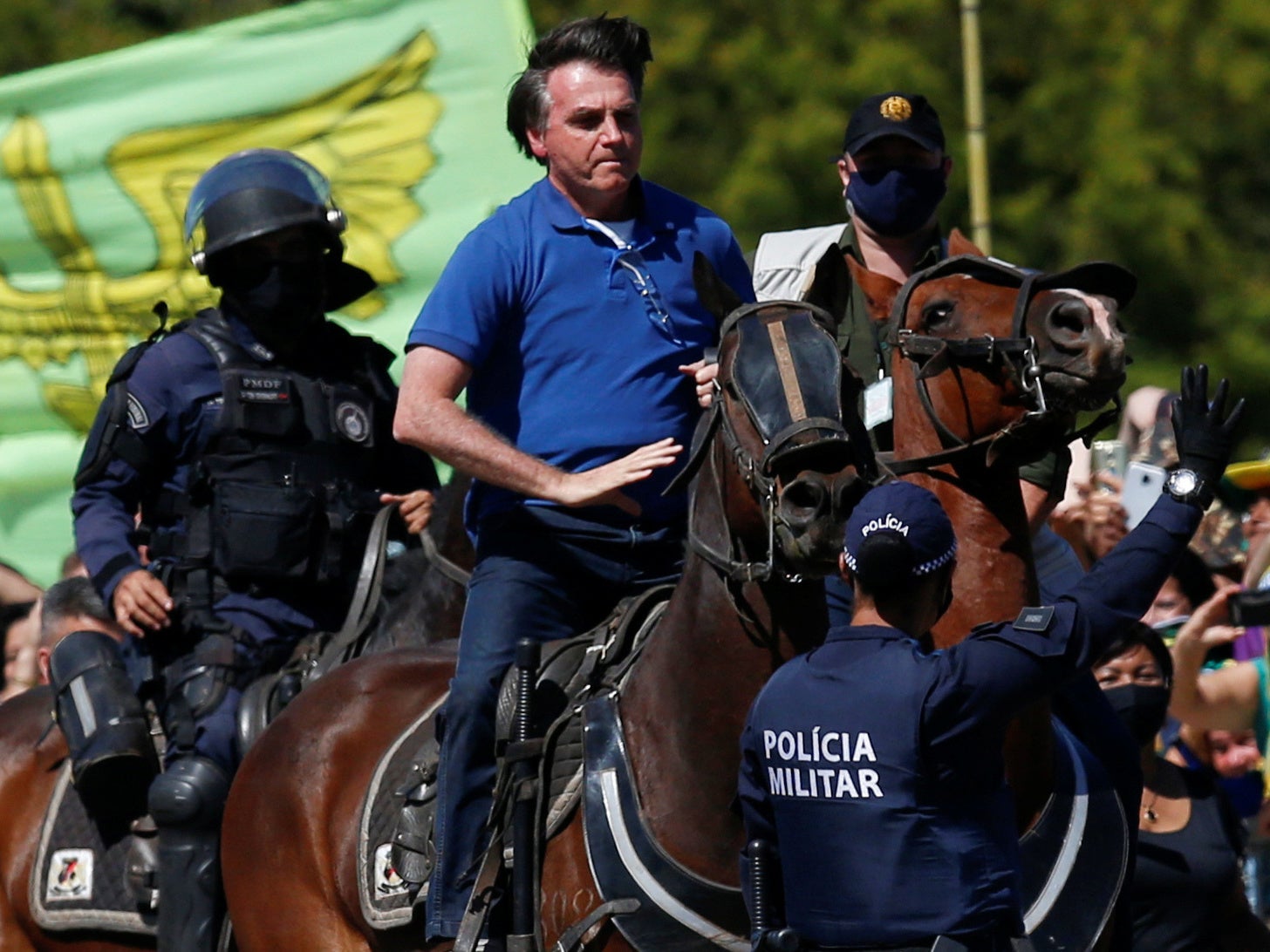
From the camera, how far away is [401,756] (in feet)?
20.5

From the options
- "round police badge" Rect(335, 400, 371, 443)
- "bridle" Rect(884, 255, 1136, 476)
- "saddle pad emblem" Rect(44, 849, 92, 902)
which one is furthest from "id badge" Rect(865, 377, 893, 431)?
"saddle pad emblem" Rect(44, 849, 92, 902)

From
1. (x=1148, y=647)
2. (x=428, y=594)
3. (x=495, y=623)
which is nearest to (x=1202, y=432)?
(x=495, y=623)

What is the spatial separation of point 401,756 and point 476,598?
0.72 meters

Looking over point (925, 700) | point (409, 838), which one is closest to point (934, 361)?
point (925, 700)

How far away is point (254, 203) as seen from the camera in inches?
293

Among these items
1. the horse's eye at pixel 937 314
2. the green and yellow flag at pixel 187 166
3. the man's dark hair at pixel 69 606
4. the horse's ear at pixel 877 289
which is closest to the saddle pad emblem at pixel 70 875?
the man's dark hair at pixel 69 606

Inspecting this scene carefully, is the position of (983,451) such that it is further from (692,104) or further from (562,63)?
(692,104)

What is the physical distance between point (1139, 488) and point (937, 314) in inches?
152

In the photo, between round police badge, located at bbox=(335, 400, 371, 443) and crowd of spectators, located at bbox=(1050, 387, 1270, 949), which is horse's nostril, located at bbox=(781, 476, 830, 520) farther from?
round police badge, located at bbox=(335, 400, 371, 443)

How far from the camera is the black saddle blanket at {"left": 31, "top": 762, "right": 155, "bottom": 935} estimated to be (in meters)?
7.30

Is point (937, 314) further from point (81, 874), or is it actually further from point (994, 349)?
point (81, 874)

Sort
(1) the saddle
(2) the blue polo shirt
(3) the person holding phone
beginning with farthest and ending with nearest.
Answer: (3) the person holding phone → (2) the blue polo shirt → (1) the saddle

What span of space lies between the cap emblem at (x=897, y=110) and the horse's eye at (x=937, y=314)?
1040 millimetres

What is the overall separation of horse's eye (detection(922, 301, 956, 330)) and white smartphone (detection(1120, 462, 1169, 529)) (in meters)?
3.70
